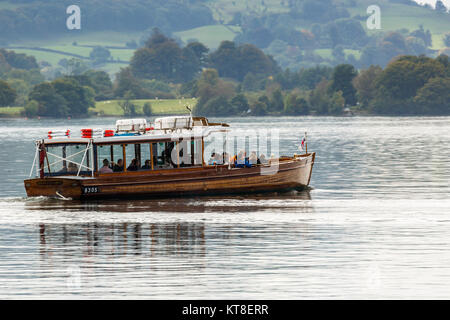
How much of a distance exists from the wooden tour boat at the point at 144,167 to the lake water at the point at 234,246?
0.94 metres

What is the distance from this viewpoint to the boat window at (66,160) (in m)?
51.1

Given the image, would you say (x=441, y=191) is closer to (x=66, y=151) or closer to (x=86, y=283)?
(x=66, y=151)

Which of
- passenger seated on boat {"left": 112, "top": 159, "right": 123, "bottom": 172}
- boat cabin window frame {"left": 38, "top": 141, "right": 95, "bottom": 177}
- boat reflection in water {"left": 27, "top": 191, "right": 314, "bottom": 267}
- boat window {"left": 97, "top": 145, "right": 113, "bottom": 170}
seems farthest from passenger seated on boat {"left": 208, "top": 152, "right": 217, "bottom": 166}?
boat cabin window frame {"left": 38, "top": 141, "right": 95, "bottom": 177}

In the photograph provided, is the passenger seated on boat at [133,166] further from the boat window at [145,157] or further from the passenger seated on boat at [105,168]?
the passenger seated on boat at [105,168]

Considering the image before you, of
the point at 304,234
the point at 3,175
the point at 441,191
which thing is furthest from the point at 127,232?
the point at 3,175

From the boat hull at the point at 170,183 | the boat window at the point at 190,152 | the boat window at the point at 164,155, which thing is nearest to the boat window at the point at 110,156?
the boat hull at the point at 170,183

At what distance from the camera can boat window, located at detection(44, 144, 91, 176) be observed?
51.1 meters

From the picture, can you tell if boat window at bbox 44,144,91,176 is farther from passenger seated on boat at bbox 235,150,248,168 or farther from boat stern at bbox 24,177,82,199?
passenger seated on boat at bbox 235,150,248,168

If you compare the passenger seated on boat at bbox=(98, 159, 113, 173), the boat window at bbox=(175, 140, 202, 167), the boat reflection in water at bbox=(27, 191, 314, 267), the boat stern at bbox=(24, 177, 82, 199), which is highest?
the boat window at bbox=(175, 140, 202, 167)

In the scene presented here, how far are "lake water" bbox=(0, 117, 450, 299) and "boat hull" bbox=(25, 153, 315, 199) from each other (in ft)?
2.54

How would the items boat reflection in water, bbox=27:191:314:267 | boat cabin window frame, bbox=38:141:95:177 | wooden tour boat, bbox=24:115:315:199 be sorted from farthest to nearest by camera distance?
boat cabin window frame, bbox=38:141:95:177 → wooden tour boat, bbox=24:115:315:199 → boat reflection in water, bbox=27:191:314:267

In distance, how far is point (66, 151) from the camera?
168 ft

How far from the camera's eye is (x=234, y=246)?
115 ft
